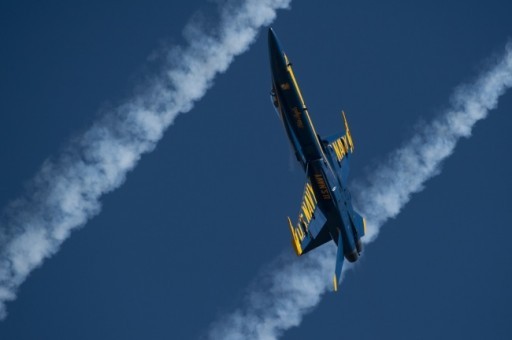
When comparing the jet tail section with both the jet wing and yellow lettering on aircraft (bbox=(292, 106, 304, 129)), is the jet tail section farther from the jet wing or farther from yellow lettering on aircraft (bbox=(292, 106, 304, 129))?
yellow lettering on aircraft (bbox=(292, 106, 304, 129))

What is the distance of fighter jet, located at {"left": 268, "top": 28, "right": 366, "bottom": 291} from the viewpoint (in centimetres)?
4019

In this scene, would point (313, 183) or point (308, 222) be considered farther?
point (308, 222)

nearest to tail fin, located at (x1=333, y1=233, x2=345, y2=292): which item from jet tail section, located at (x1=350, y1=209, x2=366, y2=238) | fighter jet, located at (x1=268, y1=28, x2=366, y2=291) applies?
fighter jet, located at (x1=268, y1=28, x2=366, y2=291)

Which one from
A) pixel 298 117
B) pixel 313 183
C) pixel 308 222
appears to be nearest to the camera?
pixel 298 117

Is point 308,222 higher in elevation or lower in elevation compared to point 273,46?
lower

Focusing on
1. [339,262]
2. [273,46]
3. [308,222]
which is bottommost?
[339,262]

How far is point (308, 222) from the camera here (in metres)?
44.8

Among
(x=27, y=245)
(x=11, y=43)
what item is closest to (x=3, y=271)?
(x=27, y=245)

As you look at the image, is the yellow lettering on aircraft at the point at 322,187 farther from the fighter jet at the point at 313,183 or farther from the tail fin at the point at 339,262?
the tail fin at the point at 339,262

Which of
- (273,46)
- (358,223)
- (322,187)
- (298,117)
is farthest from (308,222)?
(273,46)

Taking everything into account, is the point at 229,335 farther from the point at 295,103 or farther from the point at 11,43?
the point at 11,43

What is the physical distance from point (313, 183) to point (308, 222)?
8.38ft

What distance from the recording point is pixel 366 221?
52.6 metres

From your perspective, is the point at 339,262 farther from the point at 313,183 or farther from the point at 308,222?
the point at 313,183
